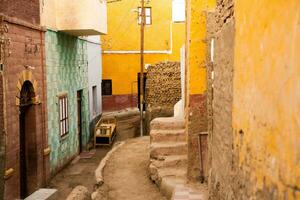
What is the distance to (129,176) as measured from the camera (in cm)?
1106

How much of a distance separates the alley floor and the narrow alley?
0.10 feet

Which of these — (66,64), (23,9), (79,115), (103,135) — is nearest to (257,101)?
(23,9)

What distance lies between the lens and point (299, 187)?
237 centimetres

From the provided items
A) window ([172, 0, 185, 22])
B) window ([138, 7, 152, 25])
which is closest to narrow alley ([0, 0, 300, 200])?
window ([138, 7, 152, 25])

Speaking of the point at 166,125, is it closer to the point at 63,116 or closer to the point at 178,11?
the point at 63,116

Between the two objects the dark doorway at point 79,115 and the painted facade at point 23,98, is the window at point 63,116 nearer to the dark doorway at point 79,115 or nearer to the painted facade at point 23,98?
the painted facade at point 23,98

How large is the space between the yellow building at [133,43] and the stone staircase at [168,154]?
14825 millimetres

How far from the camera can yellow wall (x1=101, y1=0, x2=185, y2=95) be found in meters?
26.3

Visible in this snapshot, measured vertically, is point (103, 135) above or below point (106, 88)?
below

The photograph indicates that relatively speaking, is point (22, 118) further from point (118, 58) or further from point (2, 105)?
point (118, 58)

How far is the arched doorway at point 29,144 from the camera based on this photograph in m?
10.5

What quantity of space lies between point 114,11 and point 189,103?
18310 millimetres

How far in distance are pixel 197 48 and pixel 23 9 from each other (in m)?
4.30

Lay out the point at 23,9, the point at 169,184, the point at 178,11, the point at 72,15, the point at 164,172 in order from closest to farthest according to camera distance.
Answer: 1. the point at 169,184
2. the point at 164,172
3. the point at 23,9
4. the point at 72,15
5. the point at 178,11
